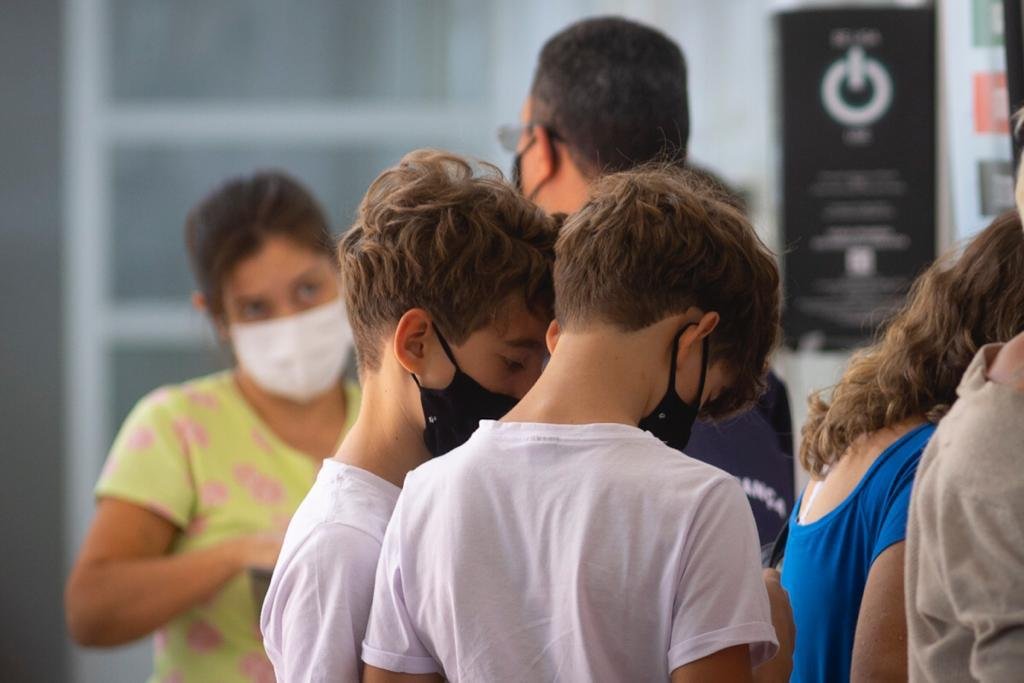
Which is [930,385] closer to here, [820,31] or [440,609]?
[440,609]

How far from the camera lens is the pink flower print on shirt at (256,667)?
251cm

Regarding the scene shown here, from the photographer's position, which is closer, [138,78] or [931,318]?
[931,318]

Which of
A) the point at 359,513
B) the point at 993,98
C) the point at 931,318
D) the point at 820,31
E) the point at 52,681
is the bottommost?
the point at 52,681

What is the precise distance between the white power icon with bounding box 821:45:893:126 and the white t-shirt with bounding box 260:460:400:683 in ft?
7.04

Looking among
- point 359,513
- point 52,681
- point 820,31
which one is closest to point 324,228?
point 820,31

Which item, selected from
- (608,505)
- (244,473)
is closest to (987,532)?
(608,505)

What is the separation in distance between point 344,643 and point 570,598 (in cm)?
26

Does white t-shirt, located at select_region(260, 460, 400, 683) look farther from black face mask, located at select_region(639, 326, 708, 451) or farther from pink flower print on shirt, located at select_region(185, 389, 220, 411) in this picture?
pink flower print on shirt, located at select_region(185, 389, 220, 411)

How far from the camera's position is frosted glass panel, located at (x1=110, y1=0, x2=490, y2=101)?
197 inches

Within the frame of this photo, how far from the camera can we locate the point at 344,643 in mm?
1337

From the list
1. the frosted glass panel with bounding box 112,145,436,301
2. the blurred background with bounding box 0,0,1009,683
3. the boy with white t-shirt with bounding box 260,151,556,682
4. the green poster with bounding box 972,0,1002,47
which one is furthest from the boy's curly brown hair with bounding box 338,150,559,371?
the frosted glass panel with bounding box 112,145,436,301

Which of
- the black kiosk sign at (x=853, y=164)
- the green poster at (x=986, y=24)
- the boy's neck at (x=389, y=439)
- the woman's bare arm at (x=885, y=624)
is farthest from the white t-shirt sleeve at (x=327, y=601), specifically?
the black kiosk sign at (x=853, y=164)

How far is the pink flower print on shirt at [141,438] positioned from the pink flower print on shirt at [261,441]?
0.20 metres

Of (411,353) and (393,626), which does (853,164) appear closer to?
(411,353)
